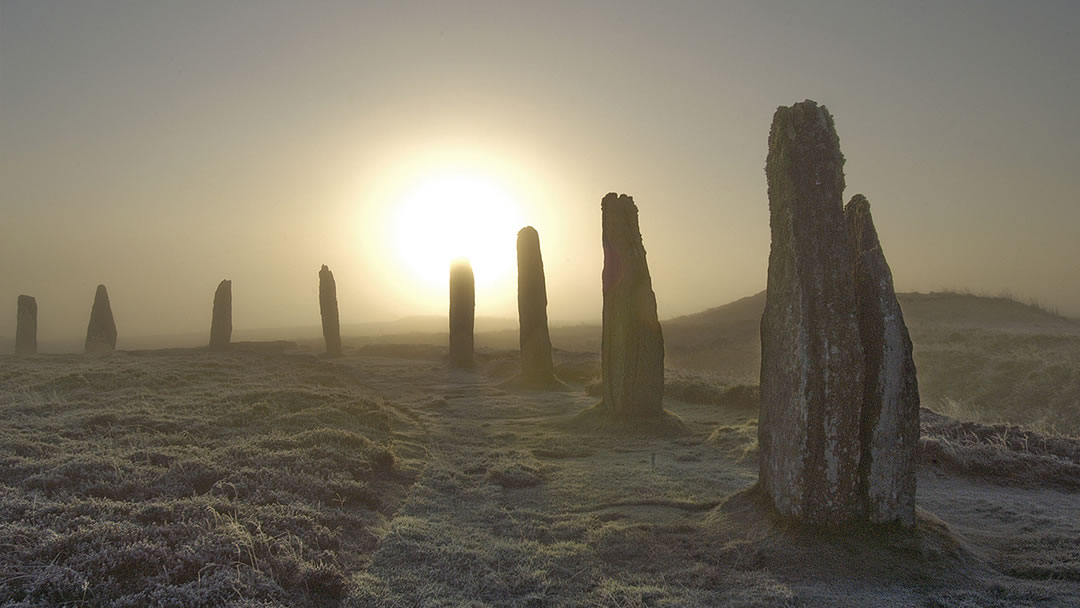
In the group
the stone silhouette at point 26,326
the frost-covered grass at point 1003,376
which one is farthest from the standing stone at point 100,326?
the frost-covered grass at point 1003,376

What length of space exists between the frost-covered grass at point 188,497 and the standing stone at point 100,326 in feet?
70.7

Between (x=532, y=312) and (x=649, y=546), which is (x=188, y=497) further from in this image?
(x=532, y=312)

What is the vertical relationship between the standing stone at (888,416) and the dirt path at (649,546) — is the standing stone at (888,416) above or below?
above

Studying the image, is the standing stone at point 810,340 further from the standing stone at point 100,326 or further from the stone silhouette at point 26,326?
the stone silhouette at point 26,326

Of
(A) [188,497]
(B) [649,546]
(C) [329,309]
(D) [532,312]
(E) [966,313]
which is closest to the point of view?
(B) [649,546]

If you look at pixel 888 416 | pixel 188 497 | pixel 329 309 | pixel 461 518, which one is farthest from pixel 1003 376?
pixel 329 309

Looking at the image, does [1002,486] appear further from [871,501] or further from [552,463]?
[552,463]

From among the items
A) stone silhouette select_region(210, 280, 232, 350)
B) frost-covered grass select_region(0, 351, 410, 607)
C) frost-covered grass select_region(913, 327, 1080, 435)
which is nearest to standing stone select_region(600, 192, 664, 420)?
→ frost-covered grass select_region(0, 351, 410, 607)

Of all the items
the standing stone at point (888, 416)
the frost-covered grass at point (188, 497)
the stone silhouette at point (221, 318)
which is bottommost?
the frost-covered grass at point (188, 497)

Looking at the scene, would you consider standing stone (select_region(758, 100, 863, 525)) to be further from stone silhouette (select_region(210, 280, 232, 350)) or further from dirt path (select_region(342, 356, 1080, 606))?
stone silhouette (select_region(210, 280, 232, 350))

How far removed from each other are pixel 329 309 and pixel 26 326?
642 inches

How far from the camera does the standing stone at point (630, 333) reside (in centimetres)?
1280

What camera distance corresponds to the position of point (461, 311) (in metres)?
24.8

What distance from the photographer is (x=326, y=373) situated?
20.4 meters
